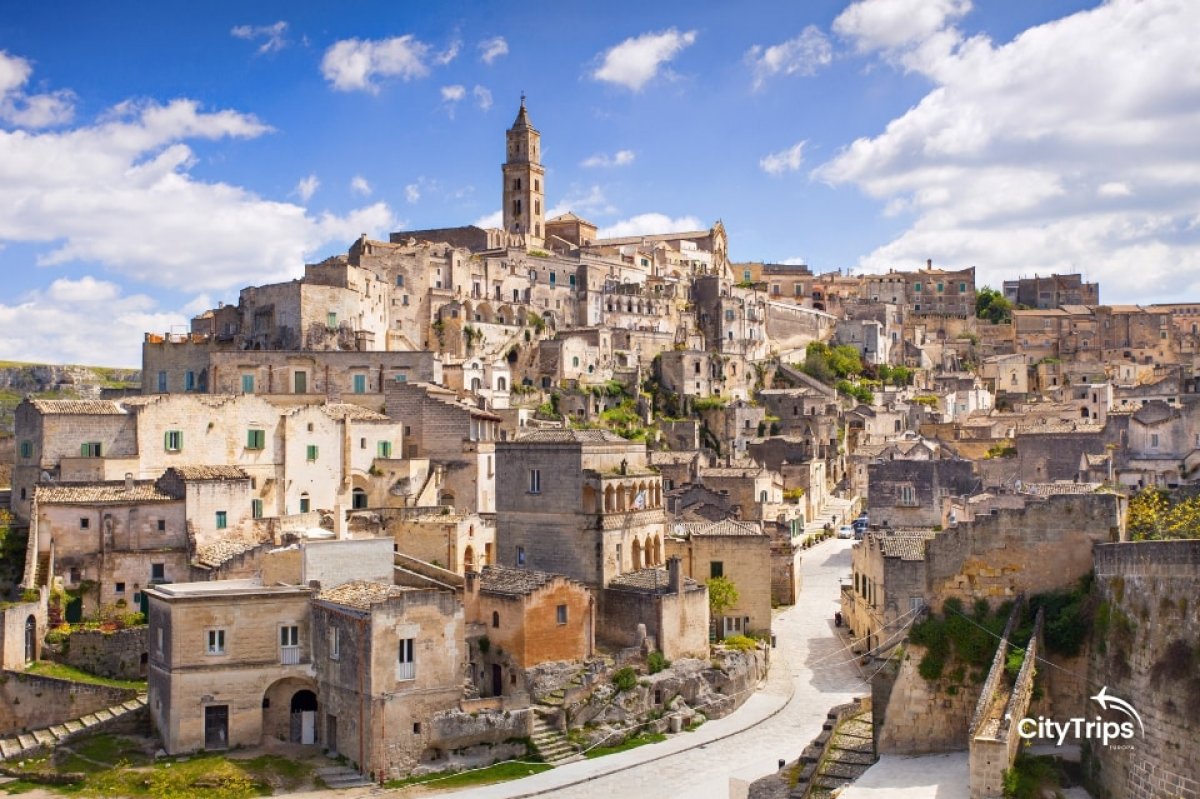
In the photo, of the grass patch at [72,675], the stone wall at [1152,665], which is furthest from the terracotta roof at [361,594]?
the stone wall at [1152,665]

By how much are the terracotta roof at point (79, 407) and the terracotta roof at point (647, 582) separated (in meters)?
20.2

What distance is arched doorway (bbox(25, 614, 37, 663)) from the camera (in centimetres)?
3622

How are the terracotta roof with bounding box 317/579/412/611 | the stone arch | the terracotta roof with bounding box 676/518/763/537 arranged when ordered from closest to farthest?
1. the terracotta roof with bounding box 317/579/412/611
2. the stone arch
3. the terracotta roof with bounding box 676/518/763/537

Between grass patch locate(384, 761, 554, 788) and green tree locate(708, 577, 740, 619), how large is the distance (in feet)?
36.7

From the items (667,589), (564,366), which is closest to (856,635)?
(667,589)

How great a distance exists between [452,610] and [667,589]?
25.9 ft

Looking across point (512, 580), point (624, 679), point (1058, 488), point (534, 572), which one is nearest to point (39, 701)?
point (512, 580)

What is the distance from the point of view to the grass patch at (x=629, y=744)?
33197 millimetres

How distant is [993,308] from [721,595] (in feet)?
282

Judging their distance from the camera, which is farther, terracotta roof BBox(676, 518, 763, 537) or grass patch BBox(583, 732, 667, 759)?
terracotta roof BBox(676, 518, 763, 537)

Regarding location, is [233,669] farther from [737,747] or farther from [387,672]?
[737,747]

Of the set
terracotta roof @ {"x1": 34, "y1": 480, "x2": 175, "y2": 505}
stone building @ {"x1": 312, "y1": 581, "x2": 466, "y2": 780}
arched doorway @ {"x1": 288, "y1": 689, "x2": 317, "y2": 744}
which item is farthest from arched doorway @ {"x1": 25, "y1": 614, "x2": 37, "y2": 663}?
stone building @ {"x1": 312, "y1": 581, "x2": 466, "y2": 780}

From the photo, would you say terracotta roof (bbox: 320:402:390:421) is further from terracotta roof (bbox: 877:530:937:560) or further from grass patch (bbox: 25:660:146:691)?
terracotta roof (bbox: 877:530:937:560)

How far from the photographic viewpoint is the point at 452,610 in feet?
107
